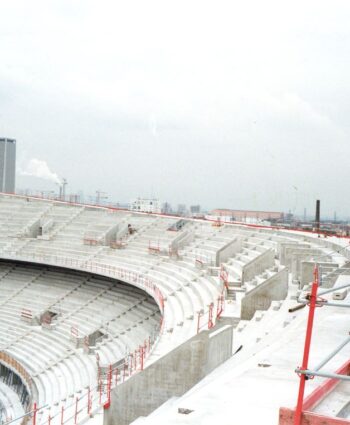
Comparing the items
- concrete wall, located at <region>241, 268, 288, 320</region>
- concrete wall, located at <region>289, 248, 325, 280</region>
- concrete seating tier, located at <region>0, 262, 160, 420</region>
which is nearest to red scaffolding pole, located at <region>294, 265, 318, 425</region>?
concrete wall, located at <region>241, 268, 288, 320</region>

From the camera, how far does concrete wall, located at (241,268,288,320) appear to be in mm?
15330

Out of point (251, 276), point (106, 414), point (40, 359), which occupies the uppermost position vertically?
point (251, 276)

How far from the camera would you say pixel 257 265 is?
1978 centimetres

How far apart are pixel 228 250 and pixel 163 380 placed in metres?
14.2

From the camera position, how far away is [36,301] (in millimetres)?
28516

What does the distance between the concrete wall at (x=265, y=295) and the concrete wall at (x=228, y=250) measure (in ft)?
20.5

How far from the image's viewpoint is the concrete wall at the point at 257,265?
752 inches

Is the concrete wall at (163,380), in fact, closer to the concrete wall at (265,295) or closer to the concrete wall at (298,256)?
the concrete wall at (265,295)

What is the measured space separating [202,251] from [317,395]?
71.3ft

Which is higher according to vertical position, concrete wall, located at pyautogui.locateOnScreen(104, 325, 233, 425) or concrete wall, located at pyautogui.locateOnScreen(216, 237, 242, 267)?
concrete wall, located at pyautogui.locateOnScreen(216, 237, 242, 267)

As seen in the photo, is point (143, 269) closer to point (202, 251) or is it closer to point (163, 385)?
point (202, 251)

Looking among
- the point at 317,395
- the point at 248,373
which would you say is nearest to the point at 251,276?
the point at 248,373

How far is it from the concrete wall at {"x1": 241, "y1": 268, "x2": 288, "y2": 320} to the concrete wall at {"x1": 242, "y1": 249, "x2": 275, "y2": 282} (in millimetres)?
2001

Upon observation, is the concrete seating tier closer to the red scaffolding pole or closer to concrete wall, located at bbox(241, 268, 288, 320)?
concrete wall, located at bbox(241, 268, 288, 320)
